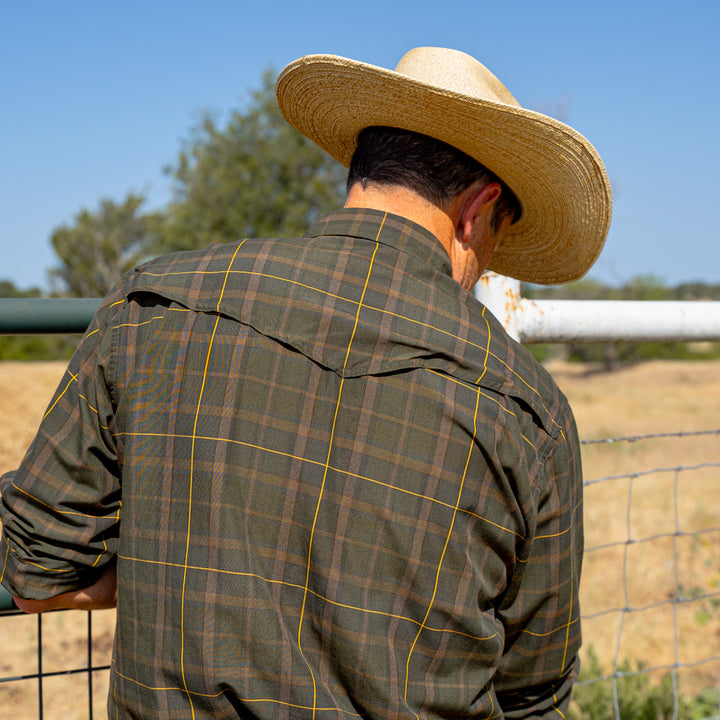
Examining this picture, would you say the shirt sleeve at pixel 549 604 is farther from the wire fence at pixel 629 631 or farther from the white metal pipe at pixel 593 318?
the white metal pipe at pixel 593 318

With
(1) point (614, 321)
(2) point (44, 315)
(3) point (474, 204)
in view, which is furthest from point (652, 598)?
(2) point (44, 315)

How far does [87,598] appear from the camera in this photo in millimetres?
1355

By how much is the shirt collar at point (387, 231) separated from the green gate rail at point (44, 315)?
1.65 ft

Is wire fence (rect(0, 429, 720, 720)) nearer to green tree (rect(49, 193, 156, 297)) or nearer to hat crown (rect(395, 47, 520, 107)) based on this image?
hat crown (rect(395, 47, 520, 107))

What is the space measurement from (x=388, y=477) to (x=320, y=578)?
19 cm

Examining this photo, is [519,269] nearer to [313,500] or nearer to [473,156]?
[473,156]

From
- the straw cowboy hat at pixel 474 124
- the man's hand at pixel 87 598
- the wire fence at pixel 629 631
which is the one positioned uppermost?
the straw cowboy hat at pixel 474 124

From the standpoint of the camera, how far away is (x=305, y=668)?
3.73 feet

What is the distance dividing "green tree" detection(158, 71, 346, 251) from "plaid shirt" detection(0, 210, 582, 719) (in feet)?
56.4

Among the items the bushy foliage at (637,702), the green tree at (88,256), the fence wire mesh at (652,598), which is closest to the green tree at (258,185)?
the green tree at (88,256)

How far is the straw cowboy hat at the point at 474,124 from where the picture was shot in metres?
1.34

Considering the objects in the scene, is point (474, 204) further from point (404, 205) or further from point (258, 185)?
point (258, 185)

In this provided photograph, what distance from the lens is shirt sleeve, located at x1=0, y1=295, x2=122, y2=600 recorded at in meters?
1.19

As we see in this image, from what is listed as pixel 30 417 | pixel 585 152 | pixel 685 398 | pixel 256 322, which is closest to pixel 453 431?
pixel 256 322
